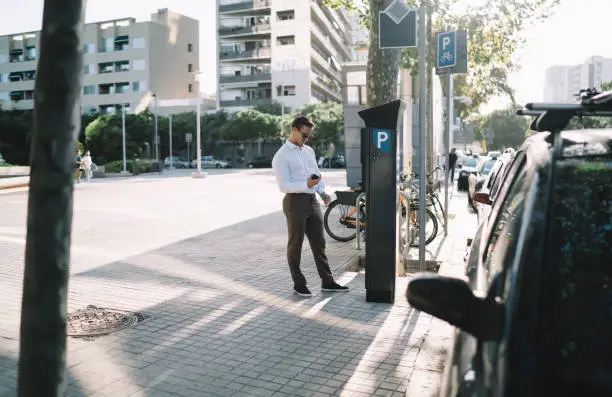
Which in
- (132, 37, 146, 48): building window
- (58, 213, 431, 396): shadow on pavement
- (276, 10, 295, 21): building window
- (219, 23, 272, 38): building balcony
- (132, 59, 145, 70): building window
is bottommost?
(58, 213, 431, 396): shadow on pavement

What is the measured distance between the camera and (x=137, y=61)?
8588 centimetres

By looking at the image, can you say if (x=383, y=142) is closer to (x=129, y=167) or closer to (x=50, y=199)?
(x=50, y=199)

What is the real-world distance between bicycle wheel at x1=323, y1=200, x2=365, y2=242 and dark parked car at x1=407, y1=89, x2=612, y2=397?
8565 mm

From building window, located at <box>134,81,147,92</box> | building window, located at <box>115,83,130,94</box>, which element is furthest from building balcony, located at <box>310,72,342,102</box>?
building window, located at <box>115,83,130,94</box>

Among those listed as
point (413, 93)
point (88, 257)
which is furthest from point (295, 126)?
point (413, 93)

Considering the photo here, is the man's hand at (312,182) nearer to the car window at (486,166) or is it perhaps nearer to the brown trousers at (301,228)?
the brown trousers at (301,228)

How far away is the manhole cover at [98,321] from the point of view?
5508mm

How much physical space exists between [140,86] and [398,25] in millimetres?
82787

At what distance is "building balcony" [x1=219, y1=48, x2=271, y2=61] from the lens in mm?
81562

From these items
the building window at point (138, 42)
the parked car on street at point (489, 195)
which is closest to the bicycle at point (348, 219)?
the parked car on street at point (489, 195)

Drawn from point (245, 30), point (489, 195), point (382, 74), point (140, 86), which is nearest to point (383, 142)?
point (489, 195)

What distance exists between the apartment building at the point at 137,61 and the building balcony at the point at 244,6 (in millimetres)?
9317

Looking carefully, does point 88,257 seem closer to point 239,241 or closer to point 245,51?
point 239,241

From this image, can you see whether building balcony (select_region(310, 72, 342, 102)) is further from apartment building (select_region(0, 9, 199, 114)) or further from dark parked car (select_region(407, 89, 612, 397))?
dark parked car (select_region(407, 89, 612, 397))
